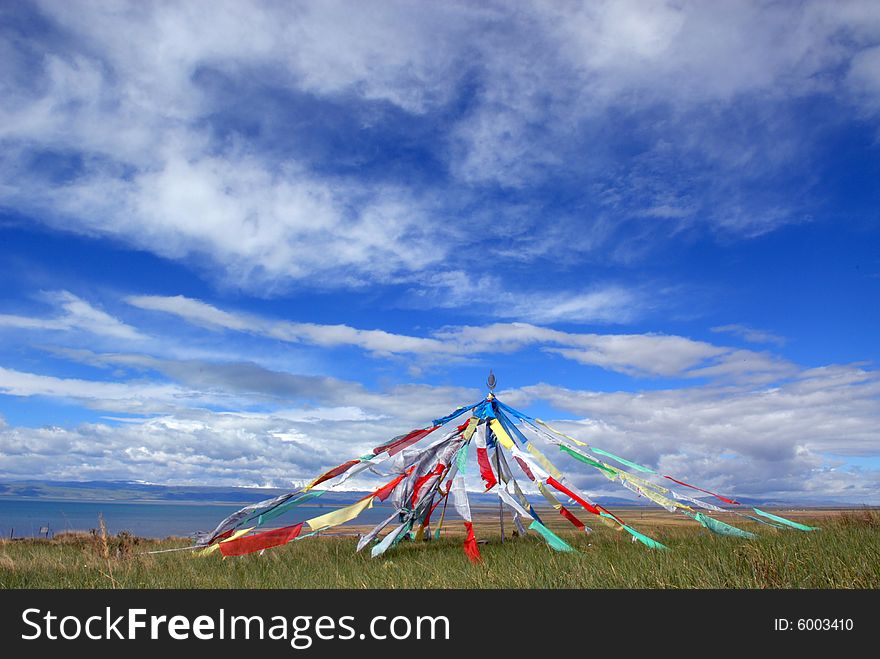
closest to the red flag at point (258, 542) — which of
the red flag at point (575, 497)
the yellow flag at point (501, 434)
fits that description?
the yellow flag at point (501, 434)

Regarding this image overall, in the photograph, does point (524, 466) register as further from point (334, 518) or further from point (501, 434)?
point (334, 518)

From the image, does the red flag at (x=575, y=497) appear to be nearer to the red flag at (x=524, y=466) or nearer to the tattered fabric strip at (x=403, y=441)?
the red flag at (x=524, y=466)

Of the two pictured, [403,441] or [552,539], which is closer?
[552,539]

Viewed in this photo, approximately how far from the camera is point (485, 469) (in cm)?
1417

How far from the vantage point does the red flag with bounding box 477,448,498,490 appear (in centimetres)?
1372

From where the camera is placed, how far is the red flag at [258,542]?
11492 mm

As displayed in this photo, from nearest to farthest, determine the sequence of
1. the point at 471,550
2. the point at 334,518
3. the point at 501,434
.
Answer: the point at 471,550
the point at 334,518
the point at 501,434

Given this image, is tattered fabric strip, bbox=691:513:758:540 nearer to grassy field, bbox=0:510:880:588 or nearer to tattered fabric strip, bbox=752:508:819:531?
grassy field, bbox=0:510:880:588

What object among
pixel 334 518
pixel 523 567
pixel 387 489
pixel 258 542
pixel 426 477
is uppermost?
pixel 426 477

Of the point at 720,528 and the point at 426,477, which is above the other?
the point at 426,477

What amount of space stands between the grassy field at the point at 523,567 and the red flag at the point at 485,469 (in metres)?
1.43

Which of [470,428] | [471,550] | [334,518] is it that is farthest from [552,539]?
[334,518]

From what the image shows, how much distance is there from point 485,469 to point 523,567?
184 inches
